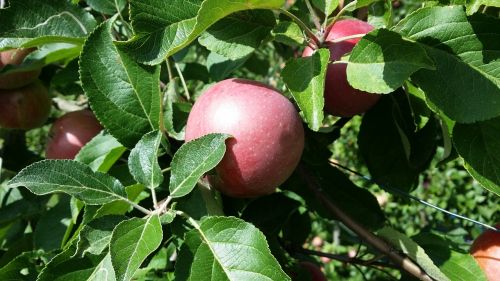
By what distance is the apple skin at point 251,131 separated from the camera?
713 millimetres

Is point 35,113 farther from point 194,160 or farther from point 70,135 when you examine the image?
point 194,160

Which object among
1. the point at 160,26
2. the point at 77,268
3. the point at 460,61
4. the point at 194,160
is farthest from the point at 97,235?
the point at 460,61

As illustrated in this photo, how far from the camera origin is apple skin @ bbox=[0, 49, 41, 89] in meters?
1.13

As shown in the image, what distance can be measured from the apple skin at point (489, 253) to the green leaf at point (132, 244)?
1.72ft

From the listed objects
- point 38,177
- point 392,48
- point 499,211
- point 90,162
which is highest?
point 392,48

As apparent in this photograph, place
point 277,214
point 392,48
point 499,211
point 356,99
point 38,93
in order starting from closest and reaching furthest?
point 392,48, point 356,99, point 277,214, point 38,93, point 499,211

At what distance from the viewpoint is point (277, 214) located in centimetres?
101

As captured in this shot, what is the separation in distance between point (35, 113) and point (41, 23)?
0.35m

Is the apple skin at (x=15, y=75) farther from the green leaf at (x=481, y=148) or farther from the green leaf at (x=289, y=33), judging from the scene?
the green leaf at (x=481, y=148)

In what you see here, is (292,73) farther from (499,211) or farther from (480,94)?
(499,211)

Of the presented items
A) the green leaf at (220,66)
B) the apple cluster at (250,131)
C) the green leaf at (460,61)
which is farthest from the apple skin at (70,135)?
the green leaf at (460,61)

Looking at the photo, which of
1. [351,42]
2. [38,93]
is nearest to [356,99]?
[351,42]

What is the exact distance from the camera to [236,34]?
76cm

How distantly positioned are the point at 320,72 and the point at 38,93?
2.43 ft
